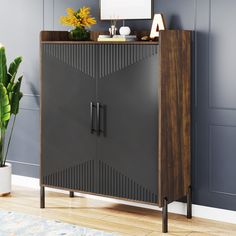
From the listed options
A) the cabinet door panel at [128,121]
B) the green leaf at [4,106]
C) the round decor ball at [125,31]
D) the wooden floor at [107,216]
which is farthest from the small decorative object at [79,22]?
the wooden floor at [107,216]


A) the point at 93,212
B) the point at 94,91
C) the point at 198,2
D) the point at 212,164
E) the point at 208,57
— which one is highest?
the point at 198,2

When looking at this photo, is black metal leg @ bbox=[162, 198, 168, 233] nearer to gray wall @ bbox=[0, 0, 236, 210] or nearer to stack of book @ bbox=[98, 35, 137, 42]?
gray wall @ bbox=[0, 0, 236, 210]

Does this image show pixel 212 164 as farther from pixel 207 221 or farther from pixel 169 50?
pixel 169 50

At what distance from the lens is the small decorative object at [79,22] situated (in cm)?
426

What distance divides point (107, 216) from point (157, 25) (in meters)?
1.44

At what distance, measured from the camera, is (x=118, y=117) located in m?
3.95

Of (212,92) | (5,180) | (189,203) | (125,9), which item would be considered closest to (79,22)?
(125,9)

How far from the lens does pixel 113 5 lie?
436cm

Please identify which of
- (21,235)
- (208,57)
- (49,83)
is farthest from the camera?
(49,83)

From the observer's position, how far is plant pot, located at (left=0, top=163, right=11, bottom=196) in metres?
4.66

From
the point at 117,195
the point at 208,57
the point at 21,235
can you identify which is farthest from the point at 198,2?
the point at 21,235

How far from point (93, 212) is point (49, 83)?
1029mm

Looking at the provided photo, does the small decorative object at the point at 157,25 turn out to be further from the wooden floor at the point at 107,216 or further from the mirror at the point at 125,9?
the wooden floor at the point at 107,216

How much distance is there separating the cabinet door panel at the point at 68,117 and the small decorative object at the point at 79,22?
8.0 inches
